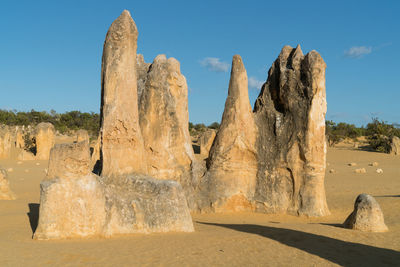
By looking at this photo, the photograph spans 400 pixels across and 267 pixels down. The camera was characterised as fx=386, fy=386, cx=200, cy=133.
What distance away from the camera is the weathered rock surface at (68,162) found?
6.93m

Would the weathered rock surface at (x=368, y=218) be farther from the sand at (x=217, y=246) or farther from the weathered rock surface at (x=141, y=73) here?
the weathered rock surface at (x=141, y=73)

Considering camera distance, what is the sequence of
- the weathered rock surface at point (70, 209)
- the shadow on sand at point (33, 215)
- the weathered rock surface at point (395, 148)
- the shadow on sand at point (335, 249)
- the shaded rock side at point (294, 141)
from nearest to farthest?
1. the shadow on sand at point (335, 249)
2. the weathered rock surface at point (70, 209)
3. the shadow on sand at point (33, 215)
4. the shaded rock side at point (294, 141)
5. the weathered rock surface at point (395, 148)

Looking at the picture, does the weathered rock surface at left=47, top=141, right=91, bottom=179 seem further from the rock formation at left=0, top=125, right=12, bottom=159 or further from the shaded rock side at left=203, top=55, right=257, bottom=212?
the rock formation at left=0, top=125, right=12, bottom=159

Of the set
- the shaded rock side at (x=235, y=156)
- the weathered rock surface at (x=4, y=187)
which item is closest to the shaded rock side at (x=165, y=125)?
the shaded rock side at (x=235, y=156)

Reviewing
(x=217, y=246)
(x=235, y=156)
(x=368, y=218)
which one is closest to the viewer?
(x=217, y=246)

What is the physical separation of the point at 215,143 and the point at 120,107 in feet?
12.6

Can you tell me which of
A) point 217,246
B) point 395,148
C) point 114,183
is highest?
point 395,148

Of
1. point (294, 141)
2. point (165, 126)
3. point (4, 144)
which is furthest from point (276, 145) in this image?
point (4, 144)

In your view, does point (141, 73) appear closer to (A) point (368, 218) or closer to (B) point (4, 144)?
(A) point (368, 218)

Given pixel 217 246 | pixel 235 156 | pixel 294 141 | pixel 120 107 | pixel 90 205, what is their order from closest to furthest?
pixel 217 246 < pixel 90 205 < pixel 120 107 < pixel 294 141 < pixel 235 156

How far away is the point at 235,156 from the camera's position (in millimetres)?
11094

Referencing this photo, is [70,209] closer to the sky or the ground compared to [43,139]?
closer to the ground

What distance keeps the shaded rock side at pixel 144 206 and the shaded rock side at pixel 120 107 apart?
0.43 m

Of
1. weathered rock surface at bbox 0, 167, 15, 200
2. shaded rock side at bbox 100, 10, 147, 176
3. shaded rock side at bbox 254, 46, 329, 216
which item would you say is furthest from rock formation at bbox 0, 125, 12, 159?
shaded rock side at bbox 254, 46, 329, 216
